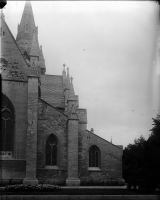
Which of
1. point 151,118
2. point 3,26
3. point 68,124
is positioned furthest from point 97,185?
point 3,26

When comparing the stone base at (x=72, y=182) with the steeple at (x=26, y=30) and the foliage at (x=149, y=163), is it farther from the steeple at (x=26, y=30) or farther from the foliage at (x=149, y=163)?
the steeple at (x=26, y=30)

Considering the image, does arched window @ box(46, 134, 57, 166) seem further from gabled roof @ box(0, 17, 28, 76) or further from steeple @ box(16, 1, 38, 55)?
steeple @ box(16, 1, 38, 55)

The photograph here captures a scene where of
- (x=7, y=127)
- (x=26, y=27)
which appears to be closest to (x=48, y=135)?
(x=7, y=127)

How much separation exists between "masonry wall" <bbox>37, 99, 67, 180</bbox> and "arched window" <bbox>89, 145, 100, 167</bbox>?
→ 385cm

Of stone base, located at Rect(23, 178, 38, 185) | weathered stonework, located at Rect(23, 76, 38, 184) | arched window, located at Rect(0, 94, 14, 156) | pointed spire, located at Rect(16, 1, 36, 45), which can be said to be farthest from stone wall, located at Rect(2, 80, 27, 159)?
pointed spire, located at Rect(16, 1, 36, 45)

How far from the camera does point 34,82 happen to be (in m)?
29.7

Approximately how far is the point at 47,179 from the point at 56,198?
1402cm

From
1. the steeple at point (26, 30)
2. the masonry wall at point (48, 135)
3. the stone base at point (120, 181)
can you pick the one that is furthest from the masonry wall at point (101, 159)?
the steeple at point (26, 30)

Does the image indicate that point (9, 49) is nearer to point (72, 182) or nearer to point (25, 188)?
point (25, 188)

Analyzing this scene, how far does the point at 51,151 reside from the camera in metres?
31.0

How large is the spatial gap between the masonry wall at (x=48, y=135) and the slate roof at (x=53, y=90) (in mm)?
10332

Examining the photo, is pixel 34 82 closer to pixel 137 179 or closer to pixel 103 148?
pixel 103 148

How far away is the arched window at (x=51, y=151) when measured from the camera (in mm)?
30808

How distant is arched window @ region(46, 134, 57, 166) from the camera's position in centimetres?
3081
